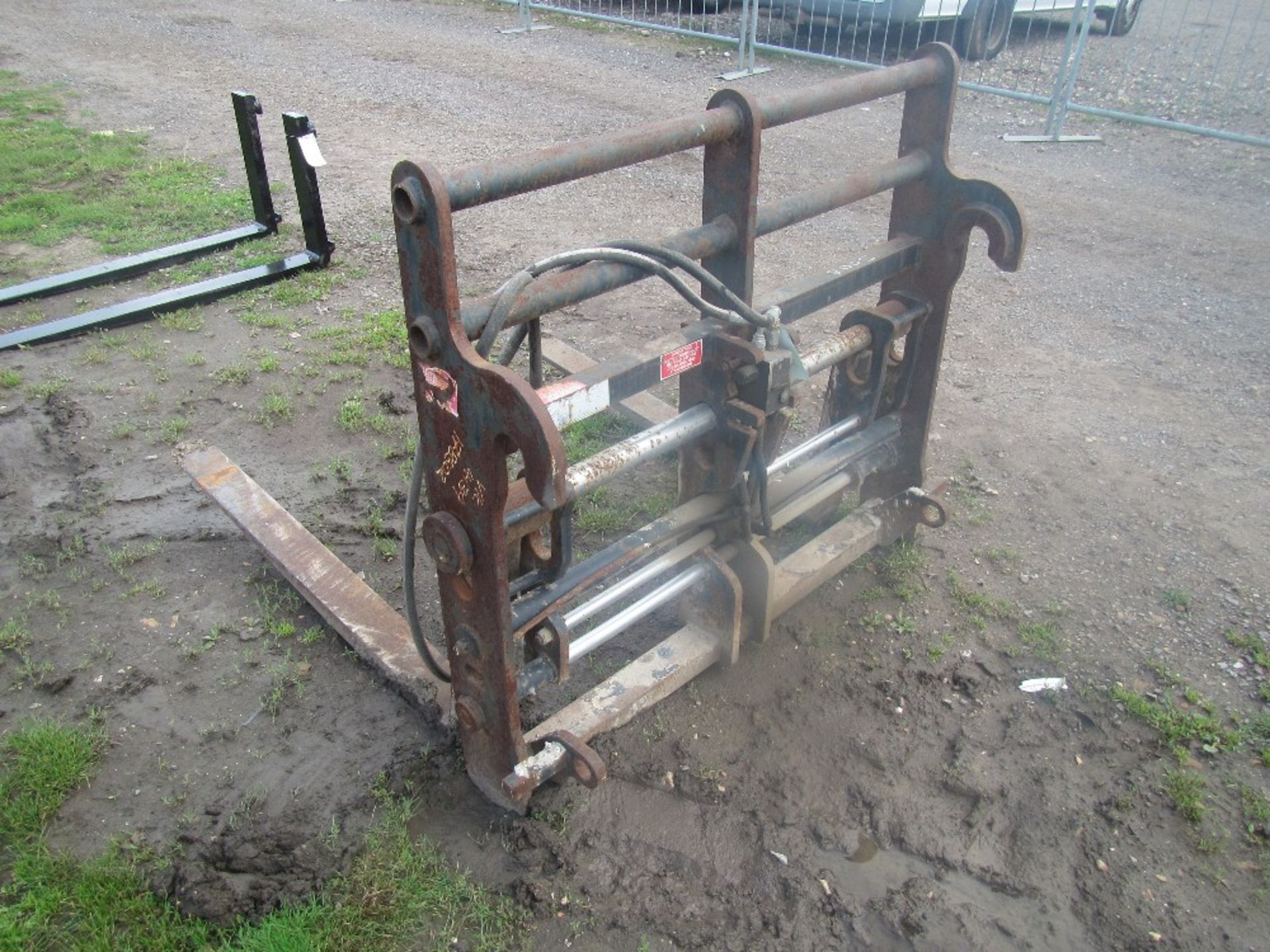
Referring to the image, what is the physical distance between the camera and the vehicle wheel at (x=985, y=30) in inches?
368

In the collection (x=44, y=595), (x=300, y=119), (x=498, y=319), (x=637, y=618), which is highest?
(x=498, y=319)

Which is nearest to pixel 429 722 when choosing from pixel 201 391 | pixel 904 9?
pixel 201 391

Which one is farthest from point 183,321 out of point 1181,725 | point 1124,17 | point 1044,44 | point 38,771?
point 1124,17

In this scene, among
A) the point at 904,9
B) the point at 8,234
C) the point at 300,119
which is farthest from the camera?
the point at 904,9

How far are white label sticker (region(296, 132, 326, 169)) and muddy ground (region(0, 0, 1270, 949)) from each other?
2.19ft

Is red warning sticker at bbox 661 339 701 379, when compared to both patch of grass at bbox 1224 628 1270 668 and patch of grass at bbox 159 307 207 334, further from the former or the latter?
patch of grass at bbox 159 307 207 334

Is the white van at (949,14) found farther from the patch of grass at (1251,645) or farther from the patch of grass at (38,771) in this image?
the patch of grass at (38,771)

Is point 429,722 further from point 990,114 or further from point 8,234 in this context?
point 990,114

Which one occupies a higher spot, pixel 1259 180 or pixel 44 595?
pixel 1259 180

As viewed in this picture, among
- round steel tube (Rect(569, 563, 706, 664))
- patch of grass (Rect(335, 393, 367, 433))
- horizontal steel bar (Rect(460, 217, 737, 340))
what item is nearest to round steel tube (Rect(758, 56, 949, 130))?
horizontal steel bar (Rect(460, 217, 737, 340))

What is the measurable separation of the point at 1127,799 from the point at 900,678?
2.23ft

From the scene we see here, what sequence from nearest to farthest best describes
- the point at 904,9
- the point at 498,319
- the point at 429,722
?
the point at 498,319 < the point at 429,722 < the point at 904,9

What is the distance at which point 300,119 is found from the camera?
5.15 metres

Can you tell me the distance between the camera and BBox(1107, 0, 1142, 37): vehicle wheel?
10766mm
